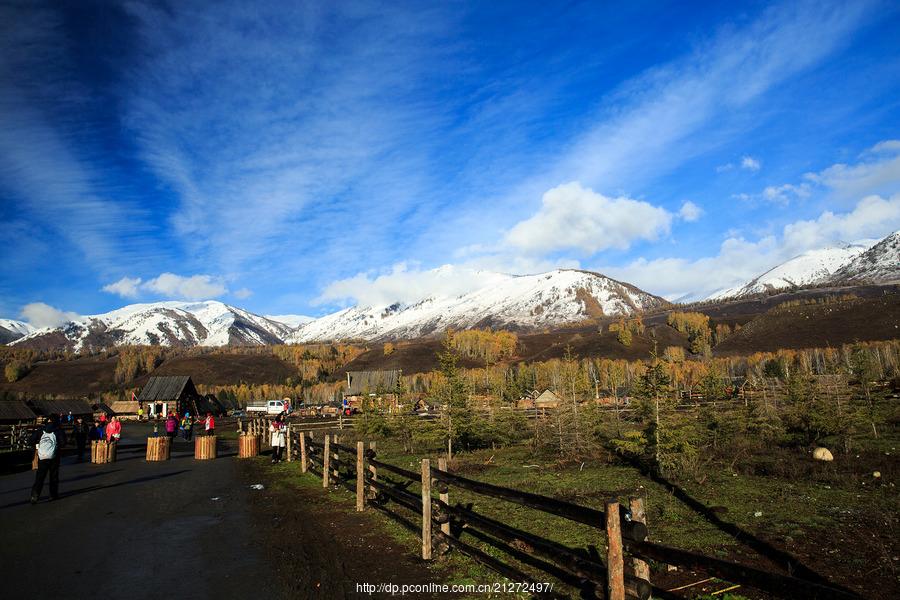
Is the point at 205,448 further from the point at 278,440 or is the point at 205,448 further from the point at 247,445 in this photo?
the point at 278,440

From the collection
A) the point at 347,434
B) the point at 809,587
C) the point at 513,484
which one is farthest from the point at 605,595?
the point at 347,434

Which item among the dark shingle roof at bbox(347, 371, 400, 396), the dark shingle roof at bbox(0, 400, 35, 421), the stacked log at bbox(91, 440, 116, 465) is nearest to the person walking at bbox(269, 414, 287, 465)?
the stacked log at bbox(91, 440, 116, 465)

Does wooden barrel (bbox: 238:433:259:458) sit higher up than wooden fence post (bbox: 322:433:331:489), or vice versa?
wooden fence post (bbox: 322:433:331:489)

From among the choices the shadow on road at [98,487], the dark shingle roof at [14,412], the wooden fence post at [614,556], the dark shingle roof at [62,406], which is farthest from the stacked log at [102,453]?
the dark shingle roof at [62,406]

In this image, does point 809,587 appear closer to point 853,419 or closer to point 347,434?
point 853,419

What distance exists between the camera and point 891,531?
9820mm

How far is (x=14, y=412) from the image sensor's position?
4781cm

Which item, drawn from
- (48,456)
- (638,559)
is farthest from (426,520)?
(48,456)

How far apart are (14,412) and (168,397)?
30596mm

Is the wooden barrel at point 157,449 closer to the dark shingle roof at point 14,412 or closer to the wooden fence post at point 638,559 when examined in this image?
the wooden fence post at point 638,559

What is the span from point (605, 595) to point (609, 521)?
2.97 feet

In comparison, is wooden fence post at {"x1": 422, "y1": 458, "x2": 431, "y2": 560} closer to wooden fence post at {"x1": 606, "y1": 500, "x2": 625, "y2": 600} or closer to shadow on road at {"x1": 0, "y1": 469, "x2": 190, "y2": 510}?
wooden fence post at {"x1": 606, "y1": 500, "x2": 625, "y2": 600}

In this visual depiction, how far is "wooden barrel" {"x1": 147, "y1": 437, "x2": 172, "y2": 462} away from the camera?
79.4ft

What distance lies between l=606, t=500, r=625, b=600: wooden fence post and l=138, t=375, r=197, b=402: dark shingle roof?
85970 mm
